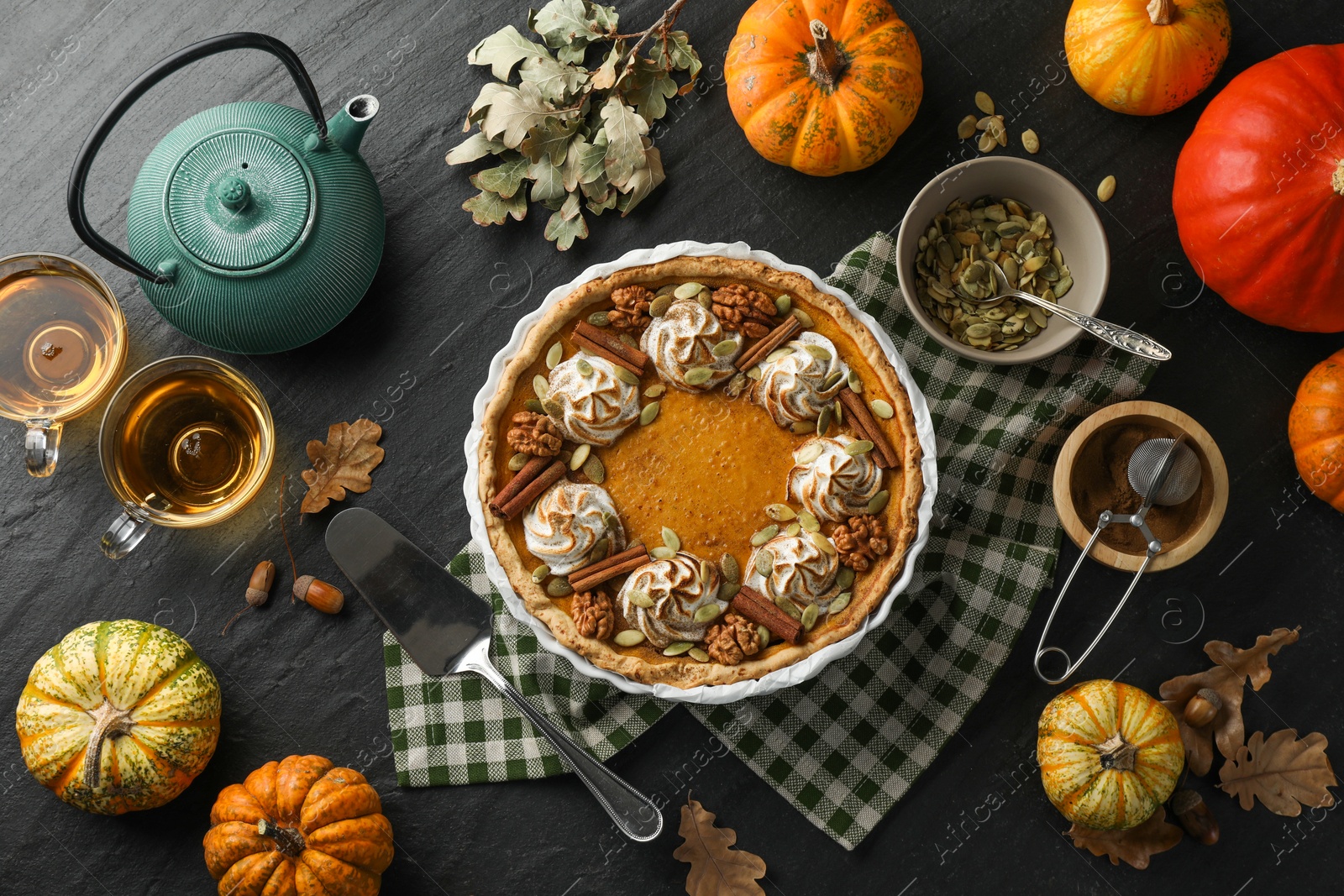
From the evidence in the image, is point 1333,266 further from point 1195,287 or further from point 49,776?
point 49,776

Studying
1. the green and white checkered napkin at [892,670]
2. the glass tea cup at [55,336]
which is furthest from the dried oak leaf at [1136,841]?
the glass tea cup at [55,336]

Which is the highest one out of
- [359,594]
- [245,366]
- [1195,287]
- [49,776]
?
[245,366]

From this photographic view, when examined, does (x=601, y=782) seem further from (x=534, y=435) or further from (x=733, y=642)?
(x=534, y=435)

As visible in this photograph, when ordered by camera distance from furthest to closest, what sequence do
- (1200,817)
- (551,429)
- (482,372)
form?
(482,372) → (1200,817) → (551,429)

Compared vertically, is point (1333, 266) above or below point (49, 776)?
below

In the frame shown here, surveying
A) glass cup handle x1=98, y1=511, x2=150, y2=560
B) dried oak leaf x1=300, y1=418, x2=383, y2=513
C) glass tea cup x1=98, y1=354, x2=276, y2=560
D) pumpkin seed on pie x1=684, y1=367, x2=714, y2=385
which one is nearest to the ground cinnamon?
pumpkin seed on pie x1=684, y1=367, x2=714, y2=385

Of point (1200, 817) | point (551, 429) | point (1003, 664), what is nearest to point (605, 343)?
point (551, 429)

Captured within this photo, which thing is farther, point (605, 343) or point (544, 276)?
point (544, 276)
